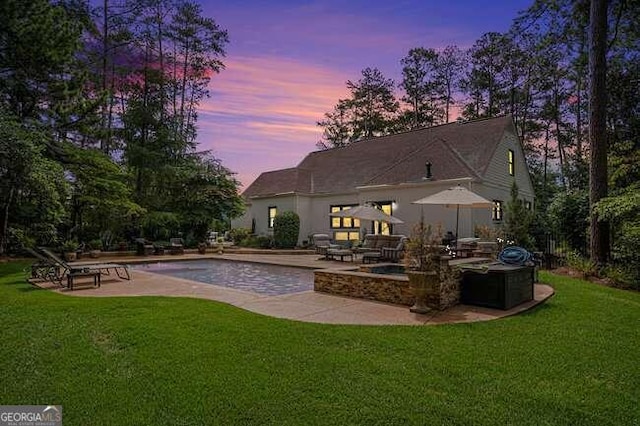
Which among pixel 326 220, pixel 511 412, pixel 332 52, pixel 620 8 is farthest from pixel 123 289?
pixel 620 8

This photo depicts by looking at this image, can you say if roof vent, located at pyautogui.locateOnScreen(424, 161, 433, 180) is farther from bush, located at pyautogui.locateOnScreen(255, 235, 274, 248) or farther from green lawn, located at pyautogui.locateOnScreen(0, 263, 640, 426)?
green lawn, located at pyautogui.locateOnScreen(0, 263, 640, 426)

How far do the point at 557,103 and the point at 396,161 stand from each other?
59.9 feet

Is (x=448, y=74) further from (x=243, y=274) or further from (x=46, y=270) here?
(x=46, y=270)

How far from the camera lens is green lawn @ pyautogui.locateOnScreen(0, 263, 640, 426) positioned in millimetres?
3295

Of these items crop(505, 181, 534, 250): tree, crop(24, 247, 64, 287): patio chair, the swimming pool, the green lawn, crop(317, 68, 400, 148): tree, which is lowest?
the swimming pool

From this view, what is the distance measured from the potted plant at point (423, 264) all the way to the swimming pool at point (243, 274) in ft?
12.8

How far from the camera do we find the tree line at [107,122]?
12867 millimetres

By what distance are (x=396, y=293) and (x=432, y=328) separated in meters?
1.89

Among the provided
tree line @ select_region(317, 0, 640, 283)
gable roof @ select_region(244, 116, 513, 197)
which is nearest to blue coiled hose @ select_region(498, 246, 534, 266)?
tree line @ select_region(317, 0, 640, 283)

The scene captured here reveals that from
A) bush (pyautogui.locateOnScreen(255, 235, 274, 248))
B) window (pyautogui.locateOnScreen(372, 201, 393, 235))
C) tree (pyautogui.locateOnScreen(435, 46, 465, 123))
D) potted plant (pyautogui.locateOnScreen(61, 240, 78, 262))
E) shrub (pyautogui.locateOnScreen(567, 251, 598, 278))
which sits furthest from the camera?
tree (pyautogui.locateOnScreen(435, 46, 465, 123))

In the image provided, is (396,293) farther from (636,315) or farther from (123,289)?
(123,289)

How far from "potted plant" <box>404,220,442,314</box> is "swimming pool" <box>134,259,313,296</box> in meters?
3.89

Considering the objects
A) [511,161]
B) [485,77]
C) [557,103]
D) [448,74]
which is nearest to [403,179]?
[511,161]

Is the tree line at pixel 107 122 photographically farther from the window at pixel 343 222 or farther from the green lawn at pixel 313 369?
the green lawn at pixel 313 369
